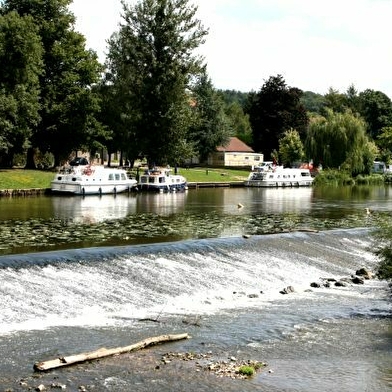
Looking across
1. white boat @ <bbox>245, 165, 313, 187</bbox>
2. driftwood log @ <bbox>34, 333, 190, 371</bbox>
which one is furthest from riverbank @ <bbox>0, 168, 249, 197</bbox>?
driftwood log @ <bbox>34, 333, 190, 371</bbox>

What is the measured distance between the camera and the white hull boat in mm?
64500

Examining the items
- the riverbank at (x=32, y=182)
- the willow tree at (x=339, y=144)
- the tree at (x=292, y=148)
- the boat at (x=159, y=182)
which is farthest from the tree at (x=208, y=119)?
the boat at (x=159, y=182)

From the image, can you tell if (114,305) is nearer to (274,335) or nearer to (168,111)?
(274,335)

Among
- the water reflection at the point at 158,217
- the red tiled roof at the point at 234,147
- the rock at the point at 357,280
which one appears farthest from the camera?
the red tiled roof at the point at 234,147

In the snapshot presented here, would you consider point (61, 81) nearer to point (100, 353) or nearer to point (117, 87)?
point (117, 87)

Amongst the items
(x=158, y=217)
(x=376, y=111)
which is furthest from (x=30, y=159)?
(x=376, y=111)

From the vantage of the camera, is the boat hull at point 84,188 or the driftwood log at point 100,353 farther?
the boat hull at point 84,188

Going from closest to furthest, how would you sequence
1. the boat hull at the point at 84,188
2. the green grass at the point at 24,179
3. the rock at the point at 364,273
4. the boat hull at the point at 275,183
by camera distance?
1. the rock at the point at 364,273
2. the green grass at the point at 24,179
3. the boat hull at the point at 84,188
4. the boat hull at the point at 275,183

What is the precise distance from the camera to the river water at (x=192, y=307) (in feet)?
48.7

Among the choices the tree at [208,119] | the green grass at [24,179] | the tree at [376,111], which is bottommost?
the green grass at [24,179]

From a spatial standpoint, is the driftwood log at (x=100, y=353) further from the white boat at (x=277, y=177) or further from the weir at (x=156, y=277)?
the white boat at (x=277, y=177)

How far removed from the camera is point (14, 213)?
44219 millimetres

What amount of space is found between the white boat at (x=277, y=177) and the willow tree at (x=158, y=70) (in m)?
14.3

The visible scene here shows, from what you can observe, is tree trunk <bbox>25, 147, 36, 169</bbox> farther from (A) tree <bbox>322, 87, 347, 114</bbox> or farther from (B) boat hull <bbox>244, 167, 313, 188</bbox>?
(A) tree <bbox>322, 87, 347, 114</bbox>
